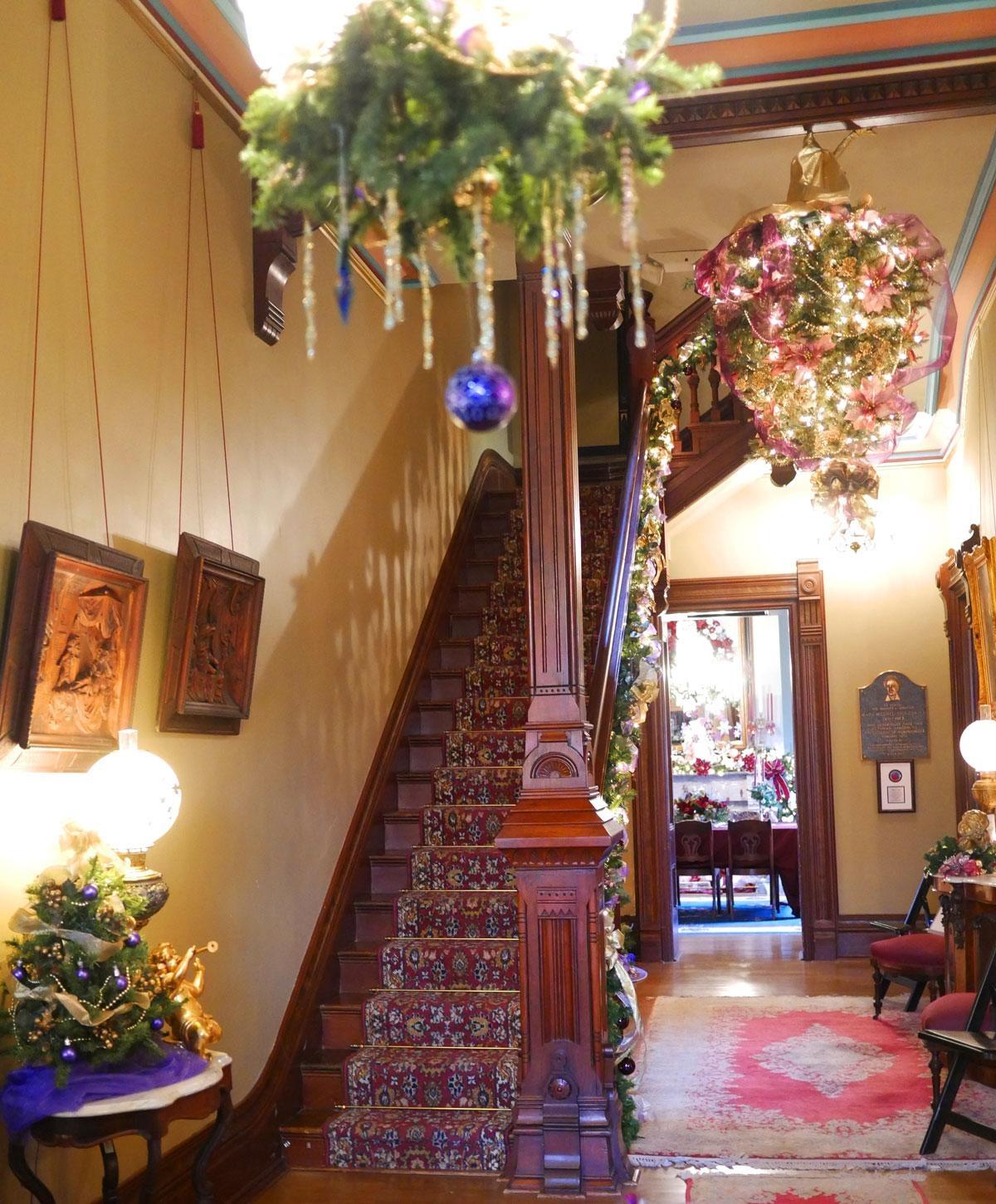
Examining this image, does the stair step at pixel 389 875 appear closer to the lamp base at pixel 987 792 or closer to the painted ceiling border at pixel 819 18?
the lamp base at pixel 987 792

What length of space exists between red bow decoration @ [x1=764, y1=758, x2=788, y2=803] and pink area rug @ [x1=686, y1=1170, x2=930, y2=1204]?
10793mm

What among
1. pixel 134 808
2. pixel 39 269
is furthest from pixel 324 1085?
pixel 39 269

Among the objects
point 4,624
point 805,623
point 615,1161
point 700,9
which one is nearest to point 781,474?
point 805,623

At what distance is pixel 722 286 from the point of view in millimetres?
5703

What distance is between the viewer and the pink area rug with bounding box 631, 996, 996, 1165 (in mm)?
5367

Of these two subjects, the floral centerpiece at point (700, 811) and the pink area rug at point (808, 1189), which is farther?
the floral centerpiece at point (700, 811)

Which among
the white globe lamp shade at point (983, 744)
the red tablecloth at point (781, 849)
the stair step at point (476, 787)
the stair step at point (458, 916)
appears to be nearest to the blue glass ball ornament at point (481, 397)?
the stair step at point (458, 916)

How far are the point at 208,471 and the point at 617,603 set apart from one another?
262cm

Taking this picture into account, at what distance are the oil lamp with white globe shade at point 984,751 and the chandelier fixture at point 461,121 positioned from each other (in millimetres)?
6687

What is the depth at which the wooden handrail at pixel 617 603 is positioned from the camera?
247 inches

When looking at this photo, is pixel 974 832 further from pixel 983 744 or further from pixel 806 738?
pixel 806 738

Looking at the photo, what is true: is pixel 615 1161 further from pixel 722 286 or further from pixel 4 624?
pixel 722 286

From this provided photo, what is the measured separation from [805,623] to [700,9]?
22.9ft

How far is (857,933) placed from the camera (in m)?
10.8
